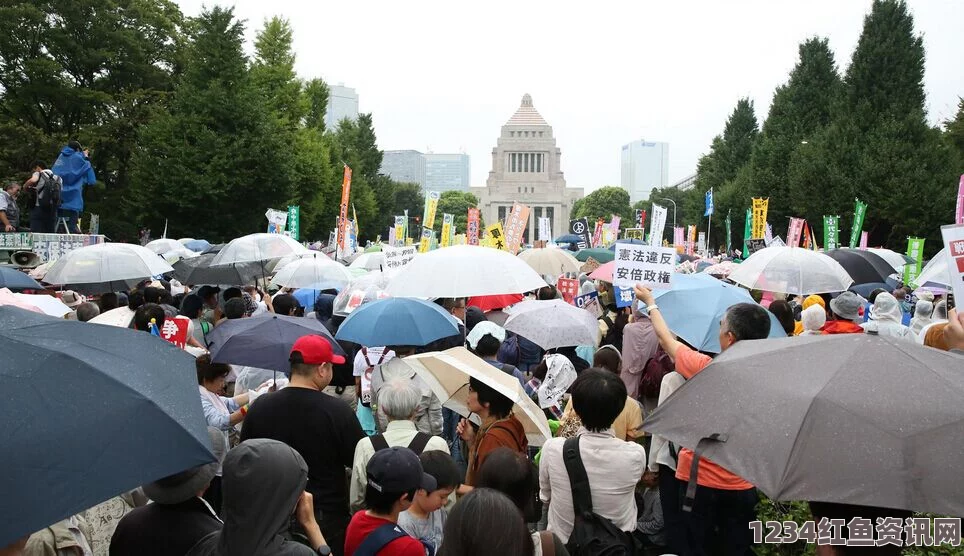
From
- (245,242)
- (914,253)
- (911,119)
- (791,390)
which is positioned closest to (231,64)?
(245,242)

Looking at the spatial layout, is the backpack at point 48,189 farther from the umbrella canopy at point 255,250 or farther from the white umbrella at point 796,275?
the white umbrella at point 796,275

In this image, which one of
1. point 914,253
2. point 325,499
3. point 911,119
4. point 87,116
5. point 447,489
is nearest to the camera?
point 447,489

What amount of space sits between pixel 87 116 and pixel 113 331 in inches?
1075

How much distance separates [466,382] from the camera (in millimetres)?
4219

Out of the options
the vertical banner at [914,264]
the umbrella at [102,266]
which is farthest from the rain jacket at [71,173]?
the vertical banner at [914,264]

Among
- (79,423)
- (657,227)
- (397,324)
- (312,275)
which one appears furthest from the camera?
(312,275)

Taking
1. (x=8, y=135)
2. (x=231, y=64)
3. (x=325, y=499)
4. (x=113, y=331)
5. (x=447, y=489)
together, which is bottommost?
(x=325, y=499)

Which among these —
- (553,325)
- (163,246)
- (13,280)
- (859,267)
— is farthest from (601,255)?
(13,280)

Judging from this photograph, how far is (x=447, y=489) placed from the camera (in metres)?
2.94

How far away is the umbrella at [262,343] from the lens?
4590 millimetres

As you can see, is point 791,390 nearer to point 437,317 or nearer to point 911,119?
point 437,317

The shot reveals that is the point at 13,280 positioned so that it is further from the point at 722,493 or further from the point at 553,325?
the point at 722,493

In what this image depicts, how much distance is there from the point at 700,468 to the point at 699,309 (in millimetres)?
1538

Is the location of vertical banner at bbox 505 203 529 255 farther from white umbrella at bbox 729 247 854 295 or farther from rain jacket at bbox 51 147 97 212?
rain jacket at bbox 51 147 97 212
